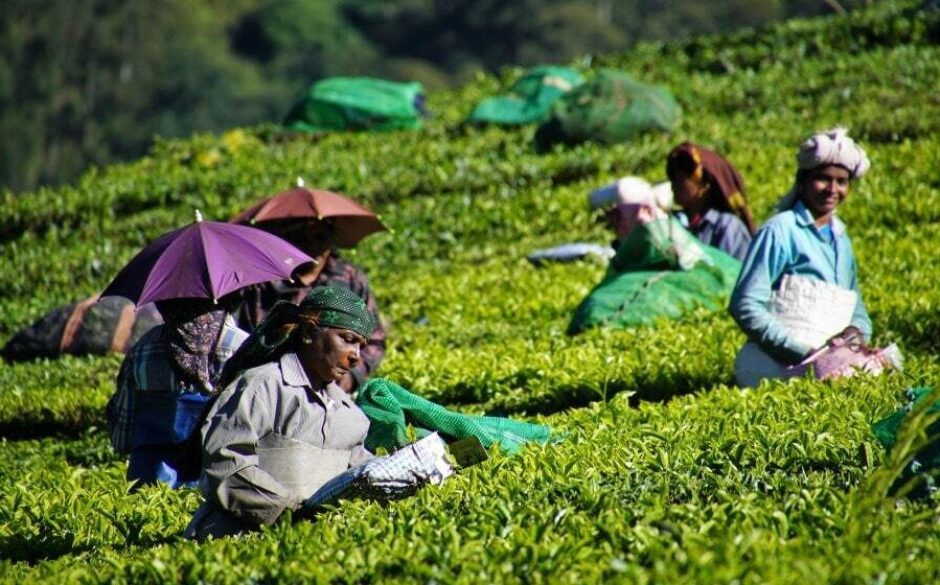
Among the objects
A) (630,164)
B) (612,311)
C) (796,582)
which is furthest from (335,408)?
(630,164)

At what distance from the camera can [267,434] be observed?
5.38 meters

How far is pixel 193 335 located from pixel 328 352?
164 centimetres

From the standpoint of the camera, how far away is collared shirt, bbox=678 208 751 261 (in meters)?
9.63

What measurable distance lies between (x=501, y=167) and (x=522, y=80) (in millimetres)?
4732

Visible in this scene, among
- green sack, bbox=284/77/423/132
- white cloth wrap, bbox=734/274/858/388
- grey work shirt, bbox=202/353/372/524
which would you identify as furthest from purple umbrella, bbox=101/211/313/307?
green sack, bbox=284/77/423/132

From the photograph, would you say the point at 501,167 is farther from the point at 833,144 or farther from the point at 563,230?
the point at 833,144

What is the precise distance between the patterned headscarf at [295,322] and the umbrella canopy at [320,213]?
260 centimetres

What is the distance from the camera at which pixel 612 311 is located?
9469 mm

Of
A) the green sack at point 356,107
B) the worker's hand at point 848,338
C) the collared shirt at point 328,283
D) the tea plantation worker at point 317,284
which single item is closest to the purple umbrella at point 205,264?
the tea plantation worker at point 317,284

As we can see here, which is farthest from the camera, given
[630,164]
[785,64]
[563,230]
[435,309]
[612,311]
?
[785,64]

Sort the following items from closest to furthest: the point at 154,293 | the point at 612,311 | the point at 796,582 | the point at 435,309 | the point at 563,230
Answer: the point at 796,582 → the point at 154,293 → the point at 612,311 → the point at 435,309 → the point at 563,230

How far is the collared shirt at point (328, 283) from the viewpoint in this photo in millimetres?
7781

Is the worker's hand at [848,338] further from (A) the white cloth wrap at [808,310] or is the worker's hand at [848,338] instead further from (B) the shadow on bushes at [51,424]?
(B) the shadow on bushes at [51,424]

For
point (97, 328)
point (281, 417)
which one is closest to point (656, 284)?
point (97, 328)
